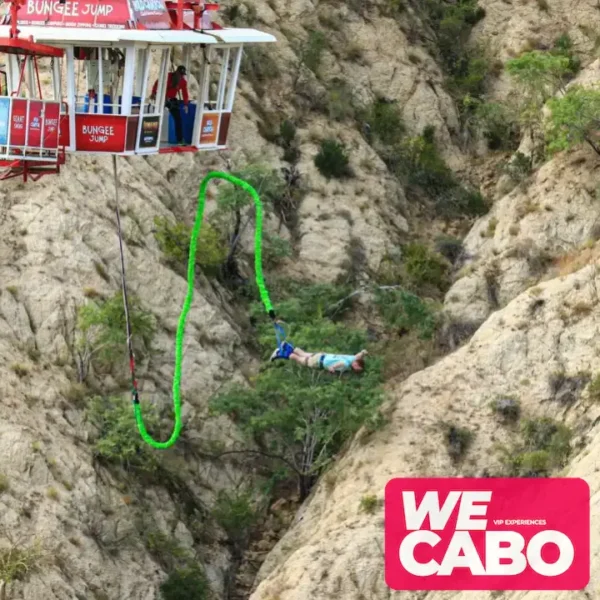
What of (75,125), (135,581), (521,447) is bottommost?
(135,581)

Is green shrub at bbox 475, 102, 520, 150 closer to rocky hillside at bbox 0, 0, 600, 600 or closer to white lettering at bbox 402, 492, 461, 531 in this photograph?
rocky hillside at bbox 0, 0, 600, 600

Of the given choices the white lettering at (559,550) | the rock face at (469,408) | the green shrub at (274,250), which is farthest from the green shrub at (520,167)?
the white lettering at (559,550)

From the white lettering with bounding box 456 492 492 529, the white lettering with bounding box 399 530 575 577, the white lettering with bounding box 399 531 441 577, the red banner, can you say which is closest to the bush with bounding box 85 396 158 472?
the white lettering with bounding box 399 531 441 577

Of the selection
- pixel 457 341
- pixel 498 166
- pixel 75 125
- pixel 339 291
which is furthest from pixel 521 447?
pixel 498 166

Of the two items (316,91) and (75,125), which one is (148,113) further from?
(316,91)

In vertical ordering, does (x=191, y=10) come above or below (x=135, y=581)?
above
